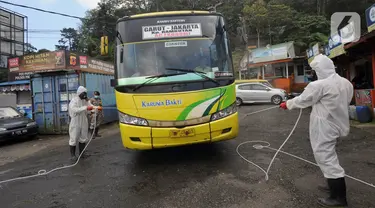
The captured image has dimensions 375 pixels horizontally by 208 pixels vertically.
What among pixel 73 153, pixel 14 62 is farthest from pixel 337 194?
pixel 14 62

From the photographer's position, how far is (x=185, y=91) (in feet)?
15.7

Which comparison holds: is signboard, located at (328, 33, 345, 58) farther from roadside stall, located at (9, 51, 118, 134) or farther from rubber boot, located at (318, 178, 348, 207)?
roadside stall, located at (9, 51, 118, 134)

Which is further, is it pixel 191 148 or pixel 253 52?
pixel 253 52

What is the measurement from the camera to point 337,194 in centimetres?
328

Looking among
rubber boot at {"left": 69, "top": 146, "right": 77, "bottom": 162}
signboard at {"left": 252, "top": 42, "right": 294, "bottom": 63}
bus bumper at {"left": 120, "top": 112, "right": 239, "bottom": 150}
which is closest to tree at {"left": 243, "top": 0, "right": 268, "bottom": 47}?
signboard at {"left": 252, "top": 42, "right": 294, "bottom": 63}

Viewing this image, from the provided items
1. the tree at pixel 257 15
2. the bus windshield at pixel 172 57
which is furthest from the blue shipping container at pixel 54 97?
the tree at pixel 257 15

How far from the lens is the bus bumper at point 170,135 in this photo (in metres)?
4.70

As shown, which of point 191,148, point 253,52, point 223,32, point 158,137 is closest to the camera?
point 158,137

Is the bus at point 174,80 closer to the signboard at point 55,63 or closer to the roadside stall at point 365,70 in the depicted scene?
the roadside stall at point 365,70

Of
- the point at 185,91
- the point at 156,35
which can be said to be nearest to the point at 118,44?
the point at 156,35

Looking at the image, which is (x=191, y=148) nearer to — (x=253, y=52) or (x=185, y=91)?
(x=185, y=91)

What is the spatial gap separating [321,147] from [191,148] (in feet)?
11.9

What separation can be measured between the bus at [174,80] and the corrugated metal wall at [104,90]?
284 inches

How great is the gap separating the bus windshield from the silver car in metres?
12.1
